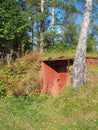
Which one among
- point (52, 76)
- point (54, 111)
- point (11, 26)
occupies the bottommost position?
point (54, 111)

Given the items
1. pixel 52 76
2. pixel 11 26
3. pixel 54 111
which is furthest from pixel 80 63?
pixel 11 26

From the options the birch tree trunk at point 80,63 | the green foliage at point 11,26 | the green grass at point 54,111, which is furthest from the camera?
the green foliage at point 11,26

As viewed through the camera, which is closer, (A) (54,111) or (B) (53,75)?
(A) (54,111)

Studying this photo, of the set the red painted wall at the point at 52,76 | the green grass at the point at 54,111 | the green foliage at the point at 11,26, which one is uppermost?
the green foliage at the point at 11,26

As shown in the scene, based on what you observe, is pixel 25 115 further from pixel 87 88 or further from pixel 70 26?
pixel 70 26

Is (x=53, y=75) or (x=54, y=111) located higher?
(x=53, y=75)

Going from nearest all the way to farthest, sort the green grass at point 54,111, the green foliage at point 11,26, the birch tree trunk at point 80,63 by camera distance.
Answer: the green grass at point 54,111 → the birch tree trunk at point 80,63 → the green foliage at point 11,26

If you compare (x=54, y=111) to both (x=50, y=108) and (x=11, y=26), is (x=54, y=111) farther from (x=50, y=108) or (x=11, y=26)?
(x=11, y=26)

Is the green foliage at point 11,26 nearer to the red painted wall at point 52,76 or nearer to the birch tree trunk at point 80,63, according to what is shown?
the red painted wall at point 52,76

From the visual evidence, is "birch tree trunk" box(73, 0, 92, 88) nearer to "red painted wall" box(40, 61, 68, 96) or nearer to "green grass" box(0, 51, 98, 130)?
"green grass" box(0, 51, 98, 130)

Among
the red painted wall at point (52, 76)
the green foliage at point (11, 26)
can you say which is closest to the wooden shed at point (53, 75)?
the red painted wall at point (52, 76)

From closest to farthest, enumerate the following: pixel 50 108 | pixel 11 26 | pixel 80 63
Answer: pixel 50 108 < pixel 80 63 < pixel 11 26

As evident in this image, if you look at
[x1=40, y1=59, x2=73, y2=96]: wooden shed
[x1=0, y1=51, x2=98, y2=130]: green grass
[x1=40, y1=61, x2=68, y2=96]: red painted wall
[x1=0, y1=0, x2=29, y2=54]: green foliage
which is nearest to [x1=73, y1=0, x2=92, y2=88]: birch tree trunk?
[x1=0, y1=51, x2=98, y2=130]: green grass

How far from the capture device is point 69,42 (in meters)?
21.2
